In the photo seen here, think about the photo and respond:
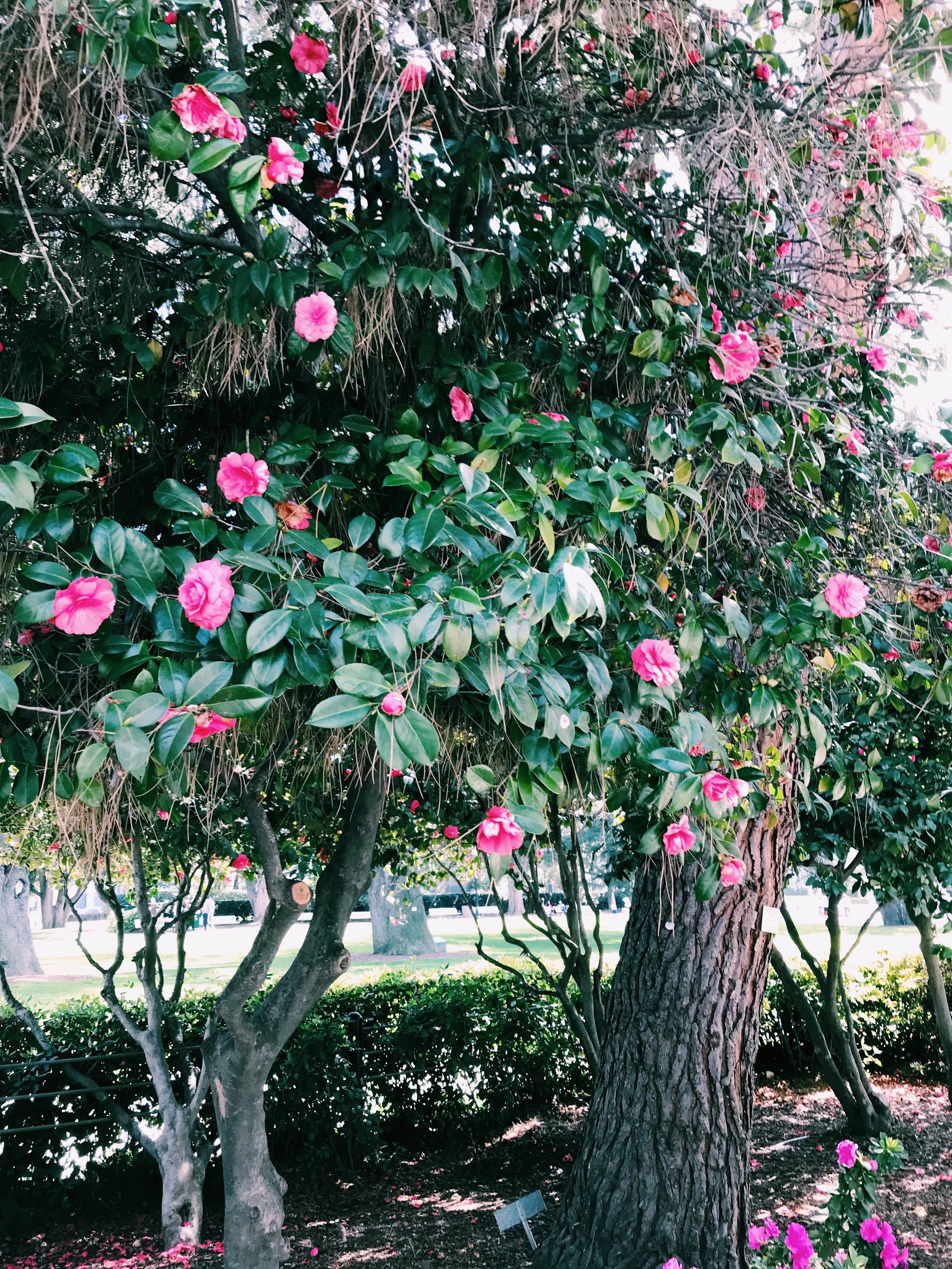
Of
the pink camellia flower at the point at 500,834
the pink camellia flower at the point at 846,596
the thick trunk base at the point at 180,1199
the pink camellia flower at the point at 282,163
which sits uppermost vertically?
the pink camellia flower at the point at 282,163

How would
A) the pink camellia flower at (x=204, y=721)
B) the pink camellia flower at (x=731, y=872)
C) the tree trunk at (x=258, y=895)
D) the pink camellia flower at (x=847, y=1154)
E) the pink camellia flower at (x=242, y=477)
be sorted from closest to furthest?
the pink camellia flower at (x=204, y=721) → the pink camellia flower at (x=242, y=477) → the pink camellia flower at (x=731, y=872) → the pink camellia flower at (x=847, y=1154) → the tree trunk at (x=258, y=895)

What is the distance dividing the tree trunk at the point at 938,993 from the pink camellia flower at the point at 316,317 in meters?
4.59

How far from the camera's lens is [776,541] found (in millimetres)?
2340

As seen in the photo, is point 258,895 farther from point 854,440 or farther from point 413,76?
Result: point 413,76

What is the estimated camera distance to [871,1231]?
2037 mm

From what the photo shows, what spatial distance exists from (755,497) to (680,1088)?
1.90m

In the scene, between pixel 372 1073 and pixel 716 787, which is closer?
pixel 716 787

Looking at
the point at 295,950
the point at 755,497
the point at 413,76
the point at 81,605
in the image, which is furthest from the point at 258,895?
the point at 413,76

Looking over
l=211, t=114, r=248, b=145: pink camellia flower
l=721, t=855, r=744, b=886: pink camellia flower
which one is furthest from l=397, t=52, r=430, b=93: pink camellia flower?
l=721, t=855, r=744, b=886: pink camellia flower

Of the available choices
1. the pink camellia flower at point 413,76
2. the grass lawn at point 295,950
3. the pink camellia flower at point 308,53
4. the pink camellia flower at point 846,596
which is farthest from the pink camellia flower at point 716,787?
the grass lawn at point 295,950

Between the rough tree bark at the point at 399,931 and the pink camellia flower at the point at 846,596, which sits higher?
the pink camellia flower at the point at 846,596

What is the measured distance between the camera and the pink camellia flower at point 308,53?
1605mm

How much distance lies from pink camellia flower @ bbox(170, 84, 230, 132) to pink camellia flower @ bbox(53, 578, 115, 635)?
66 centimetres

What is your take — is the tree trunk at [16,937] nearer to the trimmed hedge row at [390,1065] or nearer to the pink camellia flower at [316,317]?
the trimmed hedge row at [390,1065]
